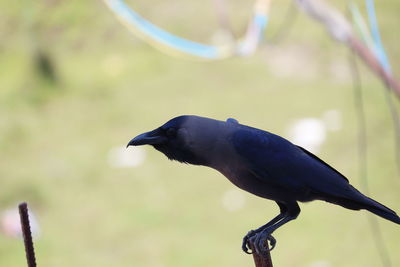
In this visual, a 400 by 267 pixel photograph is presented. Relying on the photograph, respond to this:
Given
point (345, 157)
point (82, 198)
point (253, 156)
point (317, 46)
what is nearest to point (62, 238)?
point (82, 198)

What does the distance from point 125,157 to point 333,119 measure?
126 cm

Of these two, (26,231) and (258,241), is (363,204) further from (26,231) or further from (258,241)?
(26,231)

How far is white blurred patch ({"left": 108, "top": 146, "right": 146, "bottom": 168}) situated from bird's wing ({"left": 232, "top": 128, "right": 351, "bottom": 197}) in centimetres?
273

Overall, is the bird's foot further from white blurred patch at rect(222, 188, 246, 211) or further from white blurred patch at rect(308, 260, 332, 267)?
white blurred patch at rect(222, 188, 246, 211)

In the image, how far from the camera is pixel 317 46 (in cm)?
461

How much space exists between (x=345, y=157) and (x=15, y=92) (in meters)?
2.25

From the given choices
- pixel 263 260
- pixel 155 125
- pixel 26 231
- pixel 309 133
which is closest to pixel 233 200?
pixel 309 133

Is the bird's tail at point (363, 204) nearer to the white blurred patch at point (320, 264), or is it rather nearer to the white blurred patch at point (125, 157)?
the white blurred patch at point (320, 264)

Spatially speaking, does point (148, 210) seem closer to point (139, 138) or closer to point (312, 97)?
point (312, 97)

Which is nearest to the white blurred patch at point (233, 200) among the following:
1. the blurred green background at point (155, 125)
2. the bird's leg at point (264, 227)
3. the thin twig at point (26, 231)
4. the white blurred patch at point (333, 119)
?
the blurred green background at point (155, 125)

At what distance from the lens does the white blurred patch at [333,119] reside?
13.1 ft

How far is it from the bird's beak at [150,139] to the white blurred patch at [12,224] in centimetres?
251

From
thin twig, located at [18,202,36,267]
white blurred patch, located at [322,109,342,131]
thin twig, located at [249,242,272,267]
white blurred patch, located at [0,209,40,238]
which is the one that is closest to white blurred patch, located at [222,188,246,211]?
white blurred patch, located at [322,109,342,131]

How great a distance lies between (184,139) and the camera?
4.23 feet
